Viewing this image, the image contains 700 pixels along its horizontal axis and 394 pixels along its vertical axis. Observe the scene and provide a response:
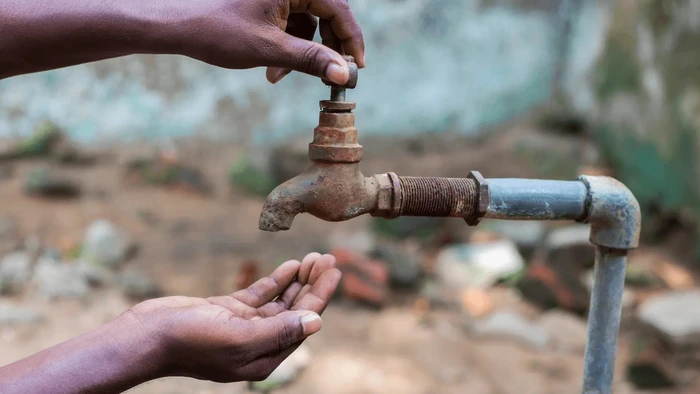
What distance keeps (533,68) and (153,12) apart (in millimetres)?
4952

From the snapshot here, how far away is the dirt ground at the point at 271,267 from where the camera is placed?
3.03 m

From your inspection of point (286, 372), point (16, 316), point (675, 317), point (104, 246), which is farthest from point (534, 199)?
point (104, 246)

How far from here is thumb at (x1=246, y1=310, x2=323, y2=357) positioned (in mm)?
1303

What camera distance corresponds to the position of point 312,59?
1378 millimetres

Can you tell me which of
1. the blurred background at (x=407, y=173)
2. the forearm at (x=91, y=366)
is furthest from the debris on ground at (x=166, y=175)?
the forearm at (x=91, y=366)

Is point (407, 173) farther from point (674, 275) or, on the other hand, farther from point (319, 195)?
point (319, 195)

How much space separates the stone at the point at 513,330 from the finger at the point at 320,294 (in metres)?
2.12

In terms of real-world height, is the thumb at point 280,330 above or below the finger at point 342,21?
below

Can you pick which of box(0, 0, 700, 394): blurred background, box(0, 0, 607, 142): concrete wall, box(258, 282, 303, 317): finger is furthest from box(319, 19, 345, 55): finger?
box(0, 0, 607, 142): concrete wall

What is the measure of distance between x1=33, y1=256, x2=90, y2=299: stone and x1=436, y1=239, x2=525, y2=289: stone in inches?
90.6

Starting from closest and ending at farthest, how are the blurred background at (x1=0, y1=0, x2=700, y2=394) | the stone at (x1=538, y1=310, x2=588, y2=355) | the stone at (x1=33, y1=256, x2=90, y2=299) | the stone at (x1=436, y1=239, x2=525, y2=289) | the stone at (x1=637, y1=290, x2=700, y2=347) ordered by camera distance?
1. the stone at (x1=637, y1=290, x2=700, y2=347)
2. the blurred background at (x1=0, y1=0, x2=700, y2=394)
3. the stone at (x1=538, y1=310, x2=588, y2=355)
4. the stone at (x1=33, y1=256, x2=90, y2=299)
5. the stone at (x1=436, y1=239, x2=525, y2=289)

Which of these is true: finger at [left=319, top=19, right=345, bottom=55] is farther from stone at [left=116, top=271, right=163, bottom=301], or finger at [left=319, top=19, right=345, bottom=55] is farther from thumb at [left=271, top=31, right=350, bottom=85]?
stone at [left=116, top=271, right=163, bottom=301]

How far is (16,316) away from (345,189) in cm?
267

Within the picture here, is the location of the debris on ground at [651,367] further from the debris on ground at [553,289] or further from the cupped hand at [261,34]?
the cupped hand at [261,34]
